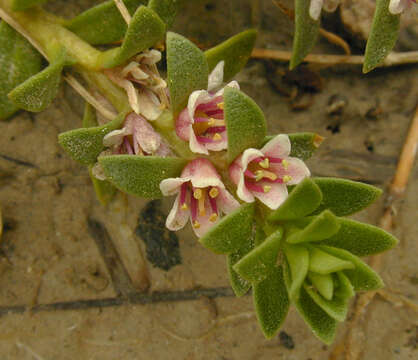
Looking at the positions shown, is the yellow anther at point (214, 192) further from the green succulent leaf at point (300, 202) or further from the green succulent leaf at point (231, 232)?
the green succulent leaf at point (300, 202)

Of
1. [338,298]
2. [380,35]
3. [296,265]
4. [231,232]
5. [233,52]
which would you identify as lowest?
[338,298]

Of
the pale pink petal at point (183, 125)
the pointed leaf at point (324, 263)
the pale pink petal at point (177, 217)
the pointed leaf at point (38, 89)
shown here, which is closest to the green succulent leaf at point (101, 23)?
the pointed leaf at point (38, 89)

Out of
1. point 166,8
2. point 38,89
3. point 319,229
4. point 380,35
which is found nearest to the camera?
point 319,229

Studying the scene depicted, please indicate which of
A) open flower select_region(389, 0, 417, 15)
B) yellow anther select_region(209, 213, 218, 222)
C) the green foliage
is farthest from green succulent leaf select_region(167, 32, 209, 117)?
open flower select_region(389, 0, 417, 15)

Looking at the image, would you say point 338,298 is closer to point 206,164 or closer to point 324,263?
point 324,263

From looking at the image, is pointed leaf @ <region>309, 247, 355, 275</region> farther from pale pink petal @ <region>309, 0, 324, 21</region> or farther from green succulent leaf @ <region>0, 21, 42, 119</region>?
green succulent leaf @ <region>0, 21, 42, 119</region>

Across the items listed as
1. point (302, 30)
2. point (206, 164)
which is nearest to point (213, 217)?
point (206, 164)

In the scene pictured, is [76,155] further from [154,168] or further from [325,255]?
[325,255]
